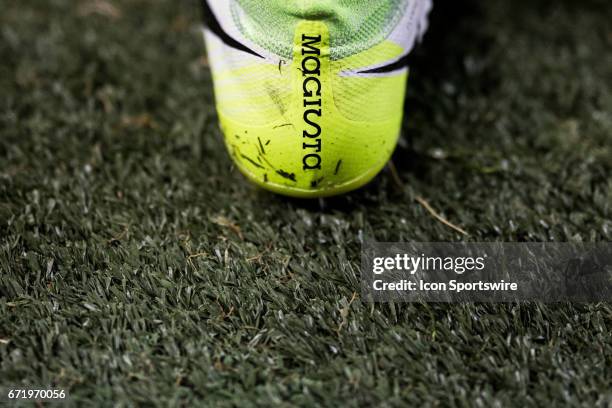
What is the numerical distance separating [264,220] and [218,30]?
0.52m

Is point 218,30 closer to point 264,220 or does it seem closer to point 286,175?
point 286,175

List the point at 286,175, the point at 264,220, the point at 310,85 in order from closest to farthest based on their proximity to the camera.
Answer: the point at 310,85 < the point at 286,175 < the point at 264,220

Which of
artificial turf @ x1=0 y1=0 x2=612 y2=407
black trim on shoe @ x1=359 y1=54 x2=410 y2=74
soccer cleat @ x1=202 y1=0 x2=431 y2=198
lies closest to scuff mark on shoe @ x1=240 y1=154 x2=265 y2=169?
soccer cleat @ x1=202 y1=0 x2=431 y2=198

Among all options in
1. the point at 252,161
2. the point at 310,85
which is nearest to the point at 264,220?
the point at 252,161

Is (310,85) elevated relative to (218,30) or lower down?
lower down

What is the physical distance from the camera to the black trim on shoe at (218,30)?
1726 mm

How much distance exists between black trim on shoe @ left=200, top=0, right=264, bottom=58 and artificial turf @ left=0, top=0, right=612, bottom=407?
451 millimetres

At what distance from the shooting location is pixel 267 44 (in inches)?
65.6

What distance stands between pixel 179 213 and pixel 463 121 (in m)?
1.01

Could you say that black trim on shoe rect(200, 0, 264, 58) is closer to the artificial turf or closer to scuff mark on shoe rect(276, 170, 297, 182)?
scuff mark on shoe rect(276, 170, 297, 182)

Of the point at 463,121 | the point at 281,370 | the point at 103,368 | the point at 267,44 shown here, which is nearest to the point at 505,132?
the point at 463,121

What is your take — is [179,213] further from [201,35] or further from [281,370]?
[201,35]

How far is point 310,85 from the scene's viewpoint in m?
1.66

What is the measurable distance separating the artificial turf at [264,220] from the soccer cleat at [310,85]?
196 millimetres
